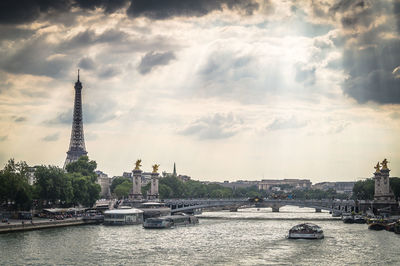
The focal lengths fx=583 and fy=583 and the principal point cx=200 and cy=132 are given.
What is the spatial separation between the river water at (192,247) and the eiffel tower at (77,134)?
79.9 metres

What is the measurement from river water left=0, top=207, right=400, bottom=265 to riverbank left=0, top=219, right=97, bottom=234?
4.80 ft

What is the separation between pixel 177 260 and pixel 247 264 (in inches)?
245

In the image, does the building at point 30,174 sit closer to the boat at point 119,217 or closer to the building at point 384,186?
the boat at point 119,217

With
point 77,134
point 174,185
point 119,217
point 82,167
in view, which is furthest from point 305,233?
point 174,185

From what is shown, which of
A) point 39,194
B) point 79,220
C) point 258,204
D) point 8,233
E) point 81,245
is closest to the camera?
point 81,245

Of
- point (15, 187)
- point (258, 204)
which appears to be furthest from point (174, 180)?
point (15, 187)

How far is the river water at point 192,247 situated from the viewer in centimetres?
5009

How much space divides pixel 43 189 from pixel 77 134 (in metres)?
63.4

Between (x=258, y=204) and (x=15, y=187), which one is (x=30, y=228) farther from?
(x=258, y=204)

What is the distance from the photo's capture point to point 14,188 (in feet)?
273

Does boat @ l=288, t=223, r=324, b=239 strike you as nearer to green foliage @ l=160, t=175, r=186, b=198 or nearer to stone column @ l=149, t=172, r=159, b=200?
stone column @ l=149, t=172, r=159, b=200

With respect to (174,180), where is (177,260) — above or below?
below

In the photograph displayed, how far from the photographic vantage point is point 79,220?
284ft

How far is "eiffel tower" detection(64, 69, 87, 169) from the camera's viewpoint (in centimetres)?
15562
